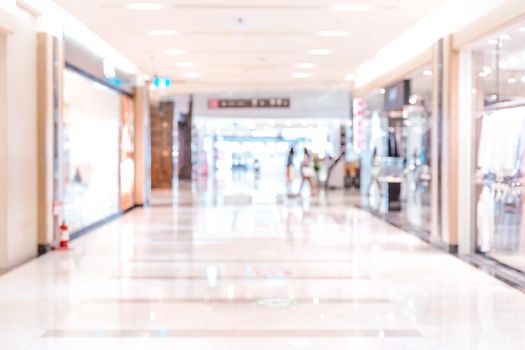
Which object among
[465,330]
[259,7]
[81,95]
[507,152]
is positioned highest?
[259,7]

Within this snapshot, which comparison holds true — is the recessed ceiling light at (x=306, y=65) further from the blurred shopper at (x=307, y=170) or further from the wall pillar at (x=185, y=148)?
the wall pillar at (x=185, y=148)

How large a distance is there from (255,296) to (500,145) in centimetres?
366

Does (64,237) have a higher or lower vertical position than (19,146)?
lower

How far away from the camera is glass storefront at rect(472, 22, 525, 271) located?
26.0 feet

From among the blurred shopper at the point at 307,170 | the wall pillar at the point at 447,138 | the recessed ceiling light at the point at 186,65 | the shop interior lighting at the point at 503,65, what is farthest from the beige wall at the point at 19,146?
the blurred shopper at the point at 307,170

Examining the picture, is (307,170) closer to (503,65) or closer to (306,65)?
(306,65)

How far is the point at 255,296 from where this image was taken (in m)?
6.48

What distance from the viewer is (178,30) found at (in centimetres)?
1050

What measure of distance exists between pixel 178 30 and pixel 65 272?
4.26 metres

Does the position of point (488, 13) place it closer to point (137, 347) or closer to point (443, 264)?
point (443, 264)

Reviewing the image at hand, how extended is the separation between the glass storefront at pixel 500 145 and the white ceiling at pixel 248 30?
1.04 metres

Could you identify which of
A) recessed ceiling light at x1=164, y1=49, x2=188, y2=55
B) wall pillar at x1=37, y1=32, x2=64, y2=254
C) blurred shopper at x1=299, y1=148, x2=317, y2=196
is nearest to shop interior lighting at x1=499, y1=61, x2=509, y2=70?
wall pillar at x1=37, y1=32, x2=64, y2=254

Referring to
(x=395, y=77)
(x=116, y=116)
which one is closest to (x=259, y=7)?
(x=395, y=77)

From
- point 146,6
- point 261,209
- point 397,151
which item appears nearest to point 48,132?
point 146,6
